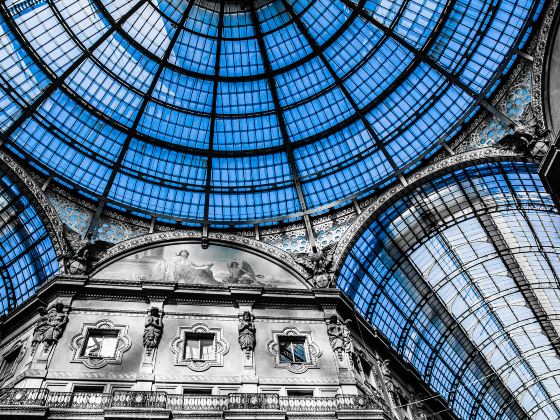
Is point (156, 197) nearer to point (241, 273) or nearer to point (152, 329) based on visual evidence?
point (241, 273)

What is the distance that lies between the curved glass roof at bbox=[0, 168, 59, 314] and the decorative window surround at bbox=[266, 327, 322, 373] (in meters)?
15.3

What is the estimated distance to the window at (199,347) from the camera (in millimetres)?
27719

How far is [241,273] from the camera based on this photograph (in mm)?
33188

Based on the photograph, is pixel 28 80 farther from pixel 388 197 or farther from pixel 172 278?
pixel 388 197

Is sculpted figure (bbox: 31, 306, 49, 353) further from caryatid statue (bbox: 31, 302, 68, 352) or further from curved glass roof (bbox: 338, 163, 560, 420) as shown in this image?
curved glass roof (bbox: 338, 163, 560, 420)

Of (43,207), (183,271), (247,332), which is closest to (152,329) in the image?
(247,332)

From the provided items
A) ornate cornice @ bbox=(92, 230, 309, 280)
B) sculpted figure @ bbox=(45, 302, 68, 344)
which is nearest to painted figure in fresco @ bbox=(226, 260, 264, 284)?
ornate cornice @ bbox=(92, 230, 309, 280)

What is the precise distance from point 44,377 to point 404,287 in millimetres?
27342

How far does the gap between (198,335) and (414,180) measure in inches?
698

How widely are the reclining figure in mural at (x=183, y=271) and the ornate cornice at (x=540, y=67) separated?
21741 millimetres

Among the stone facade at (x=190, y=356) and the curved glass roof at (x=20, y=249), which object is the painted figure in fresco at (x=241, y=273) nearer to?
the stone facade at (x=190, y=356)

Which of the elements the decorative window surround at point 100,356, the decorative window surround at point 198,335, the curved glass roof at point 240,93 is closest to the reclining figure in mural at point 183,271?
the decorative window surround at point 198,335

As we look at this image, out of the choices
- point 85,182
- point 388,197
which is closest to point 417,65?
point 388,197

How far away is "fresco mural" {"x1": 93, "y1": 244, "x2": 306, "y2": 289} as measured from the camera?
3186 centimetres
